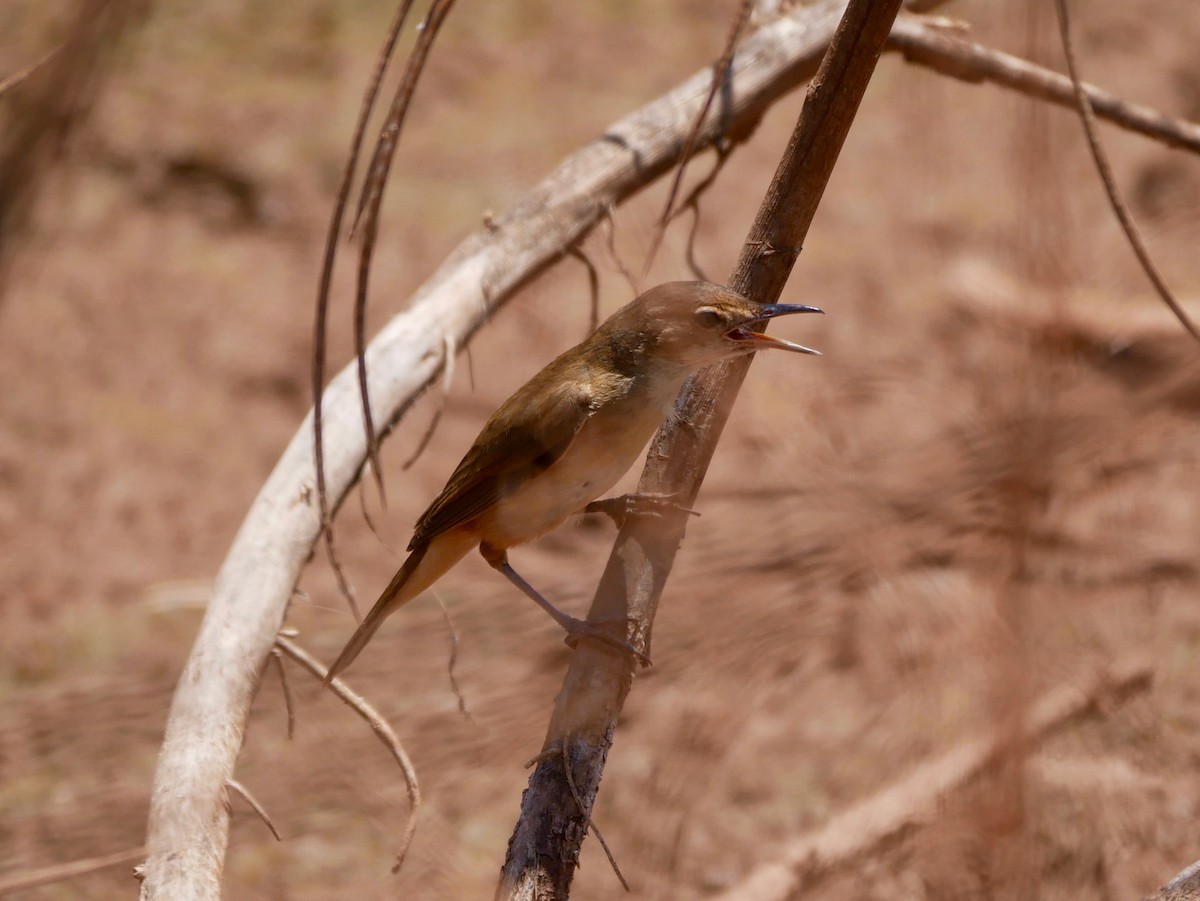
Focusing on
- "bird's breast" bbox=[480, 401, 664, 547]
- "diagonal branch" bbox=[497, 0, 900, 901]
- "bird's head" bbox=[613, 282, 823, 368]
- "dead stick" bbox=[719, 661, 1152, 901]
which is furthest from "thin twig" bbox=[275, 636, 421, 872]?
"dead stick" bbox=[719, 661, 1152, 901]

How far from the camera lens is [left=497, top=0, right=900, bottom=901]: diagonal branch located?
6.60 ft

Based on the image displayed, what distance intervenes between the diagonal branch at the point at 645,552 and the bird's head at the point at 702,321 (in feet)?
0.82

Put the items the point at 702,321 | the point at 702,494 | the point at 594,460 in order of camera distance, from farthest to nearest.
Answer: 1. the point at 594,460
2. the point at 702,321
3. the point at 702,494

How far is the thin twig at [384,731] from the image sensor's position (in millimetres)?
Result: 2070

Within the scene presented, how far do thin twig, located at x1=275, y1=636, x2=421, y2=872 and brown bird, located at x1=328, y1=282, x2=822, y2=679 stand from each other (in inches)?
10.9

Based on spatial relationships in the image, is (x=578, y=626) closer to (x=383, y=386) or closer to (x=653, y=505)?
(x=653, y=505)

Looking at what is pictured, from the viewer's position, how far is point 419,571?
3.16 m

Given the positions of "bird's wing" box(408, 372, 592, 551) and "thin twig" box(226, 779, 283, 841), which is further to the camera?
"bird's wing" box(408, 372, 592, 551)

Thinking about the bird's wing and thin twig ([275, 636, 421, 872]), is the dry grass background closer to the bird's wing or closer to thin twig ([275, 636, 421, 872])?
thin twig ([275, 636, 421, 872])

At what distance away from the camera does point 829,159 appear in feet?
7.39

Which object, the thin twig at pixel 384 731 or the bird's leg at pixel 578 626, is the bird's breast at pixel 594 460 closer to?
the bird's leg at pixel 578 626

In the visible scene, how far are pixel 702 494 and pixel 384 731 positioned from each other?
2.67 ft

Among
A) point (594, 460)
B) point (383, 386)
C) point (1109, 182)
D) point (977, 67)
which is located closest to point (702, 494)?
point (594, 460)

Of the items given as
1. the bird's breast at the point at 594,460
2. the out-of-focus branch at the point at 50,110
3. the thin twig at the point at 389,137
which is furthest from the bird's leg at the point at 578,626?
the out-of-focus branch at the point at 50,110
